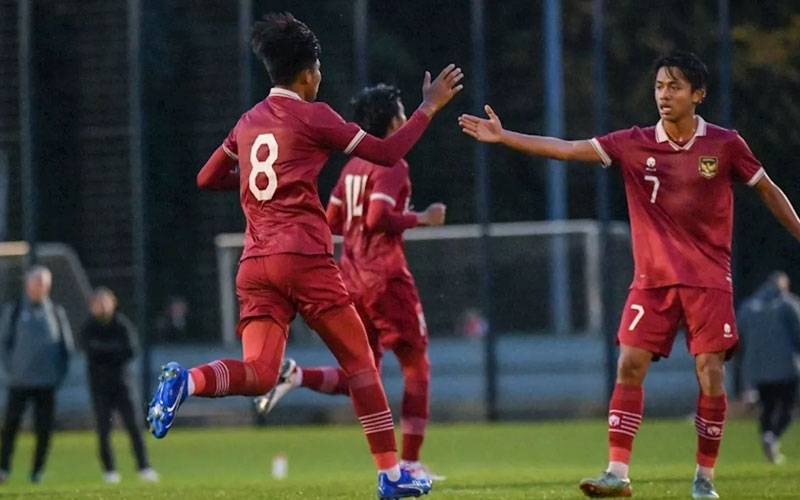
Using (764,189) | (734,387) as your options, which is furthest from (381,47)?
(764,189)

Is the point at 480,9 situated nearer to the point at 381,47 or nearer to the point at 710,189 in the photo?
the point at 381,47

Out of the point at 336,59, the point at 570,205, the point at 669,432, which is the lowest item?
the point at 669,432

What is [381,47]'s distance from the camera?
21.5 metres

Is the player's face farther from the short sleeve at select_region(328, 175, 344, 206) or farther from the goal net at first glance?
the goal net

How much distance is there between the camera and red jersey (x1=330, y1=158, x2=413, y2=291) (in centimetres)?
951

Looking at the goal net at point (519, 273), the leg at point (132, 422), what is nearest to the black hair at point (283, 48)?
the leg at point (132, 422)

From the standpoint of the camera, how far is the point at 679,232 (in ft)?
25.6

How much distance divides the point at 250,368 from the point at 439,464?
8.75m

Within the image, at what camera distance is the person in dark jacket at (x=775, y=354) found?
629 inches

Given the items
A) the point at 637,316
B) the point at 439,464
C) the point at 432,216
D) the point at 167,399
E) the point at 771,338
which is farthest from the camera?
the point at 771,338

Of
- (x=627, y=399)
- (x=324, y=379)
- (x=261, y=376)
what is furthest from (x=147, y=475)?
(x=261, y=376)

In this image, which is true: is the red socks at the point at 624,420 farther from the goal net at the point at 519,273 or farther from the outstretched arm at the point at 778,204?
the goal net at the point at 519,273

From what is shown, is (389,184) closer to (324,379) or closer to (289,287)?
(324,379)

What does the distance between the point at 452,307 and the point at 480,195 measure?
60.1 inches
